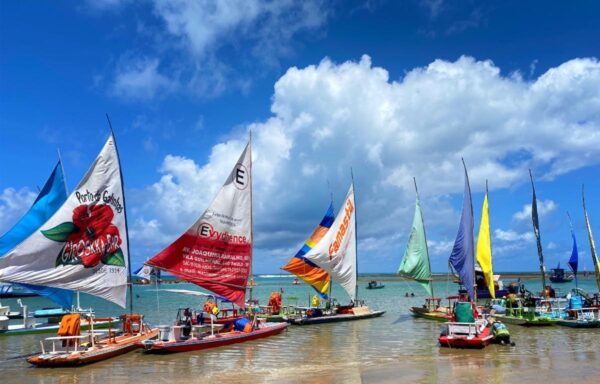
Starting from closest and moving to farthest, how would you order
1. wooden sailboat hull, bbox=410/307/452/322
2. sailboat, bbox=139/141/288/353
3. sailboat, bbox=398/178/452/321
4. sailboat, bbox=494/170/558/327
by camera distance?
sailboat, bbox=139/141/288/353, sailboat, bbox=494/170/558/327, wooden sailboat hull, bbox=410/307/452/322, sailboat, bbox=398/178/452/321

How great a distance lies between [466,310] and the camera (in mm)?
23125

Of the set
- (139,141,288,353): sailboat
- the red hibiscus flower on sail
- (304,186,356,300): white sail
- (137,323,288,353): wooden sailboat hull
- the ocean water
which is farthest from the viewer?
(304,186,356,300): white sail

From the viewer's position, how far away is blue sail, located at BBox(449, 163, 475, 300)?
2839 centimetres

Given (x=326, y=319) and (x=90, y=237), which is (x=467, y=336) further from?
(x=90, y=237)

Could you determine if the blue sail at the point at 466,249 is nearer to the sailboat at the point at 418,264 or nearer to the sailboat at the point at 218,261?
the sailboat at the point at 418,264

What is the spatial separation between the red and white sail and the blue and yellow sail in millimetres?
10206

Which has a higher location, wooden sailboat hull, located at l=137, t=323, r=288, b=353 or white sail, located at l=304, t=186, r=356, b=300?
white sail, located at l=304, t=186, r=356, b=300

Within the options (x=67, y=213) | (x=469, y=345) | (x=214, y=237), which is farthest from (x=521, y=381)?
A: (x=67, y=213)

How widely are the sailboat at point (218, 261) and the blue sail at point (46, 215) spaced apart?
7825mm

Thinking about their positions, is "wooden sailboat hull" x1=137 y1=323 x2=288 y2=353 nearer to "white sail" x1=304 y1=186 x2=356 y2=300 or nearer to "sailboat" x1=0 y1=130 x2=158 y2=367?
"sailboat" x1=0 y1=130 x2=158 y2=367

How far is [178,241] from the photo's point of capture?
23.3 meters

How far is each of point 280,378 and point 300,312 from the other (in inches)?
798

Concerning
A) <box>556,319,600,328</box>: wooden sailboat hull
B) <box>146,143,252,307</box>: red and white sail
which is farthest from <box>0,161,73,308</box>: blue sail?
<box>556,319,600,328</box>: wooden sailboat hull

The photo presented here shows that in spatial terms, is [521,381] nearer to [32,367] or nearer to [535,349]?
[535,349]
